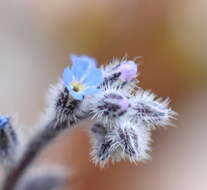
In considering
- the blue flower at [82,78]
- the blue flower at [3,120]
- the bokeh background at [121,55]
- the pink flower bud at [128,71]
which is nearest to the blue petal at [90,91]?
the blue flower at [82,78]

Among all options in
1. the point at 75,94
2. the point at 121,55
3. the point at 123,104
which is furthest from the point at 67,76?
the point at 121,55

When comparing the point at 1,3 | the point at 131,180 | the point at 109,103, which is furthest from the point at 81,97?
the point at 1,3

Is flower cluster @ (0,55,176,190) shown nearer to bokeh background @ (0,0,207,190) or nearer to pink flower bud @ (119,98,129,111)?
pink flower bud @ (119,98,129,111)

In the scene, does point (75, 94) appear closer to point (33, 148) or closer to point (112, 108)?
point (112, 108)

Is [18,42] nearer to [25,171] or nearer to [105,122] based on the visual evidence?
[25,171]

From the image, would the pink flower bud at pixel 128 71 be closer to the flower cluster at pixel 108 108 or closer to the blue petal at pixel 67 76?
the flower cluster at pixel 108 108

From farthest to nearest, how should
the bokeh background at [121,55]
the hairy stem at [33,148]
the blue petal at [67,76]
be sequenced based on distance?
the bokeh background at [121,55], the hairy stem at [33,148], the blue petal at [67,76]
